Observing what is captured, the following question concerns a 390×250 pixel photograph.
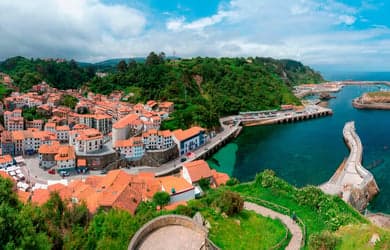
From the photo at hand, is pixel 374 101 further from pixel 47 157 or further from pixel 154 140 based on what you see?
pixel 47 157

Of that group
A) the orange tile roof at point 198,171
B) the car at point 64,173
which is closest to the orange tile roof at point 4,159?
the car at point 64,173

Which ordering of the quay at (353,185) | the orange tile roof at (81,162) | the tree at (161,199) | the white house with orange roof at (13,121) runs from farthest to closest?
the white house with orange roof at (13,121), the orange tile roof at (81,162), the quay at (353,185), the tree at (161,199)

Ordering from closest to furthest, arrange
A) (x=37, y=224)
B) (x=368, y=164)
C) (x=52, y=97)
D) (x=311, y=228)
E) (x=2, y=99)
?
(x=37, y=224)
(x=311, y=228)
(x=368, y=164)
(x=2, y=99)
(x=52, y=97)

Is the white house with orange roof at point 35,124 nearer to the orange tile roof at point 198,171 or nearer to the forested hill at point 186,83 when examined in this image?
the forested hill at point 186,83

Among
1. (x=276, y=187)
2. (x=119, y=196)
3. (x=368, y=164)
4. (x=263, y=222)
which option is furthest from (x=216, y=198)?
(x=368, y=164)

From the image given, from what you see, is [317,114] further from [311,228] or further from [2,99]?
[2,99]

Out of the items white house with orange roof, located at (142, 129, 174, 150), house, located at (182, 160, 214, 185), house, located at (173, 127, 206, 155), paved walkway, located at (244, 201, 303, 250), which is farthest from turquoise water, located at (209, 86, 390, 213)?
paved walkway, located at (244, 201, 303, 250)
